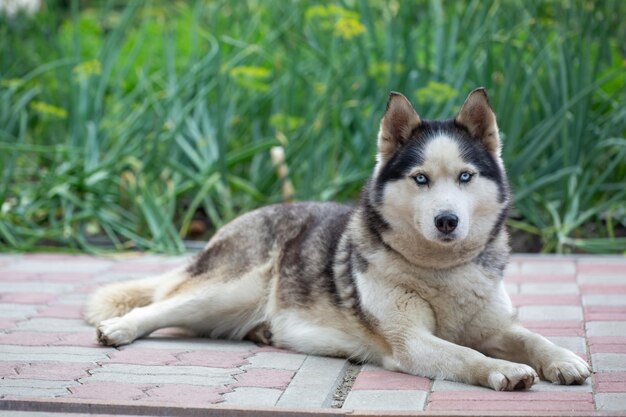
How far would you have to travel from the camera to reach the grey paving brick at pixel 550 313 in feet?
15.2

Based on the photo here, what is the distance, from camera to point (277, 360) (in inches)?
159

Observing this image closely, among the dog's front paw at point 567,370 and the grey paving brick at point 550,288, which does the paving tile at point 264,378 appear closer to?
the dog's front paw at point 567,370

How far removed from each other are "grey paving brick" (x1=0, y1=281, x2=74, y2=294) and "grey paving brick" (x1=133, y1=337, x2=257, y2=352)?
1.21m

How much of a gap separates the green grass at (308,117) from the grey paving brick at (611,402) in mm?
3029

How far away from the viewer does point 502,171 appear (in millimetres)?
3916

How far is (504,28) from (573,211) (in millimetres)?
1517

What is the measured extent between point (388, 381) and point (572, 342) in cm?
92

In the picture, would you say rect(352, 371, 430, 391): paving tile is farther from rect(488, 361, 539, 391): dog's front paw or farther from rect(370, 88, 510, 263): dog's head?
rect(370, 88, 510, 263): dog's head

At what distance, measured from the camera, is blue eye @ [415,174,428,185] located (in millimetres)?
3723

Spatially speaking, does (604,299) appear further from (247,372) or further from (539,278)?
(247,372)

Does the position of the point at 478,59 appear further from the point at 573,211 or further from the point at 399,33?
the point at 573,211

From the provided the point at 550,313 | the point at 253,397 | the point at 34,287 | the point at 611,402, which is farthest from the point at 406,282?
the point at 34,287

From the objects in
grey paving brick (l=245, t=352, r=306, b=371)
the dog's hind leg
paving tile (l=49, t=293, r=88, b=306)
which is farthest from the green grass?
grey paving brick (l=245, t=352, r=306, b=371)

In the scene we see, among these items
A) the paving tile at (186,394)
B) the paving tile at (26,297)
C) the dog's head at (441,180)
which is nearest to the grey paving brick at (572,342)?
the dog's head at (441,180)
